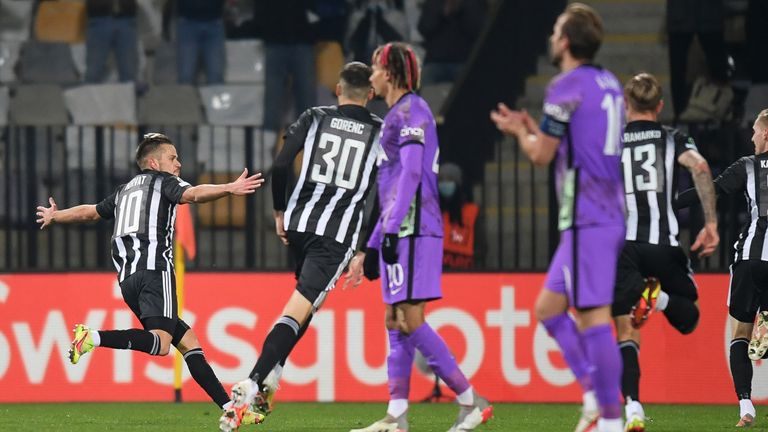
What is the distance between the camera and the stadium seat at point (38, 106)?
1491 cm

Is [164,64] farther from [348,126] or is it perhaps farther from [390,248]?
[390,248]

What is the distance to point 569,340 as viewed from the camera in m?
5.84

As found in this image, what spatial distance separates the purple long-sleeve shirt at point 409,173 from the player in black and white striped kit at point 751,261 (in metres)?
2.28

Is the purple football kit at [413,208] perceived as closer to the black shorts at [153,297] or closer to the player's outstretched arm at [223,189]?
the player's outstretched arm at [223,189]

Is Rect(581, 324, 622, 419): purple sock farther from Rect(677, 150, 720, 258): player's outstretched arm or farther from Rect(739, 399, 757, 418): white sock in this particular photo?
Rect(739, 399, 757, 418): white sock

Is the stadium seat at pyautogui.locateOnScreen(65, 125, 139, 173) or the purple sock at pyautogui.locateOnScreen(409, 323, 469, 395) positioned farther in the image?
the stadium seat at pyautogui.locateOnScreen(65, 125, 139, 173)

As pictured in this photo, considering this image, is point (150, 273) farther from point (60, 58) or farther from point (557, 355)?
point (60, 58)

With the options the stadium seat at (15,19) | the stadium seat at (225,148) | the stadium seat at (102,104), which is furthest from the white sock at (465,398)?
the stadium seat at (15,19)

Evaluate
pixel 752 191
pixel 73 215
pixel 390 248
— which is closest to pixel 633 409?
pixel 390 248

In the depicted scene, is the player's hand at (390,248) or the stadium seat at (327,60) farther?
the stadium seat at (327,60)

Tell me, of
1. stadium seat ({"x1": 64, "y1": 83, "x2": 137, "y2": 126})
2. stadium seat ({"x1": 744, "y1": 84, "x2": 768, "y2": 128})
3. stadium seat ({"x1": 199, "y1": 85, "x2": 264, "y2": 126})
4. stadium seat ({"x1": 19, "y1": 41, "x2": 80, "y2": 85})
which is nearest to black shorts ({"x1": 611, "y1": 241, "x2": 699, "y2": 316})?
stadium seat ({"x1": 744, "y1": 84, "x2": 768, "y2": 128})

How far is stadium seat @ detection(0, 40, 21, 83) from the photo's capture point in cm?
1546

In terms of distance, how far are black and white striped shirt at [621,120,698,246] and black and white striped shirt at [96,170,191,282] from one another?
2.48 m

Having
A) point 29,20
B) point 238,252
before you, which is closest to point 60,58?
point 29,20
